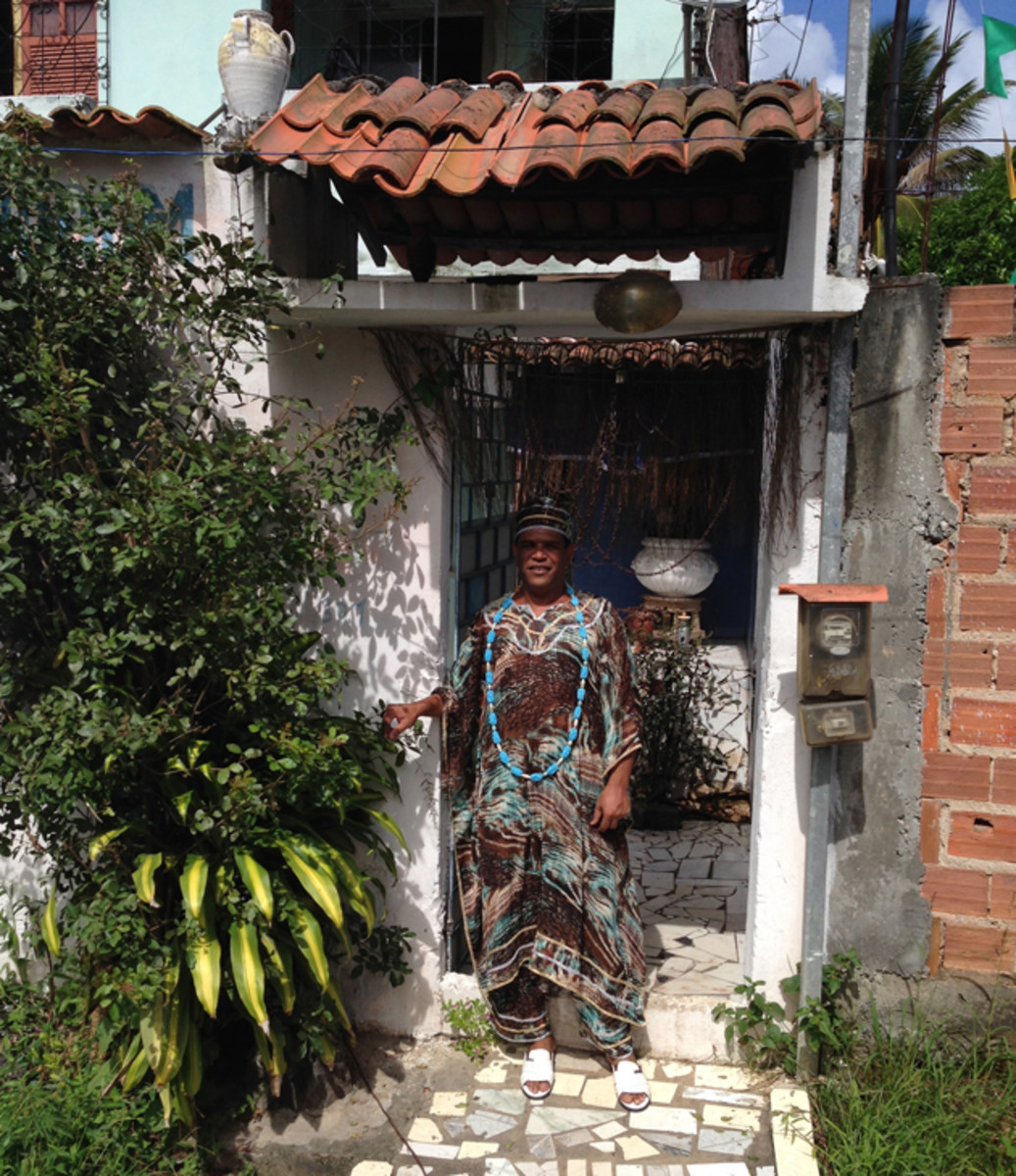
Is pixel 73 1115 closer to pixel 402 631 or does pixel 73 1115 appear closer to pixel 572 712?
pixel 402 631

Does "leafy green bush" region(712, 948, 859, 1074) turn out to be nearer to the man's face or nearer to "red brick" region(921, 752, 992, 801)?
"red brick" region(921, 752, 992, 801)

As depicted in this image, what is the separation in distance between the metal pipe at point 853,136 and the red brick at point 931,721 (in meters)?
1.50

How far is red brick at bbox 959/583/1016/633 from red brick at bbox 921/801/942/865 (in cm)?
66

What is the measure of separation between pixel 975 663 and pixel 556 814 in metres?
1.60

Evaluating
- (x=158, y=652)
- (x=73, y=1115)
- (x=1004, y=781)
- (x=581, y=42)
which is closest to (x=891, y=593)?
(x=1004, y=781)

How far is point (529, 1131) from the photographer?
3678 mm

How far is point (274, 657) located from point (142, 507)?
2.16 ft

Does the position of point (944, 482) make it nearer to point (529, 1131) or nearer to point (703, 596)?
point (529, 1131)

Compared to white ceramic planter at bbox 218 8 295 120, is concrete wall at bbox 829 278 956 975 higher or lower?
lower

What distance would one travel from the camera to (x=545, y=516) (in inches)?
150

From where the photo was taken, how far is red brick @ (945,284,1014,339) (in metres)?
3.49

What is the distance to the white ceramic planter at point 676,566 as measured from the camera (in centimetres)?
812

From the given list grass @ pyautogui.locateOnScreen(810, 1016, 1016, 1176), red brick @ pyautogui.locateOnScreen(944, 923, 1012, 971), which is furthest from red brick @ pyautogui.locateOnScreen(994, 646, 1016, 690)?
grass @ pyautogui.locateOnScreen(810, 1016, 1016, 1176)

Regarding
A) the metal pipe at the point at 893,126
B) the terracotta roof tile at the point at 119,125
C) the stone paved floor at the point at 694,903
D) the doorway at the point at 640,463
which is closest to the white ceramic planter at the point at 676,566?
the doorway at the point at 640,463
